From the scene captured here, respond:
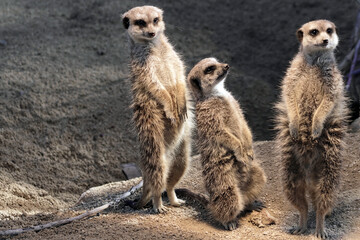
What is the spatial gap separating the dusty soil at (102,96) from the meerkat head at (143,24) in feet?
4.09

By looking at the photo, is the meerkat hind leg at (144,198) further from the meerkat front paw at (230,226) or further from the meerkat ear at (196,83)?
the meerkat ear at (196,83)

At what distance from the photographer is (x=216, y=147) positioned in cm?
358

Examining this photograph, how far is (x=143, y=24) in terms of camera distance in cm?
376

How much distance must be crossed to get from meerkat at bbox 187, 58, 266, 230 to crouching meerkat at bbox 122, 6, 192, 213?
0.81ft

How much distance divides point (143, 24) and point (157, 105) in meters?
0.58

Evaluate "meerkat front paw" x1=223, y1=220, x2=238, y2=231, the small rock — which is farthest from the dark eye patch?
the small rock

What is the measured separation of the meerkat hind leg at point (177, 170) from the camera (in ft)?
12.9

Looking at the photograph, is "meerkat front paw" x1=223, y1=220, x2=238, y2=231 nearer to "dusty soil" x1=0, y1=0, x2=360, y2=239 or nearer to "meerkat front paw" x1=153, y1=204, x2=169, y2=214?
"dusty soil" x1=0, y1=0, x2=360, y2=239

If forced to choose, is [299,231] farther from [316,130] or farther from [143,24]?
[143,24]

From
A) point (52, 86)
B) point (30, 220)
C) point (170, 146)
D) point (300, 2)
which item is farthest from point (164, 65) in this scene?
point (300, 2)

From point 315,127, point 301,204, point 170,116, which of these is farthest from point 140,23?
point 301,204

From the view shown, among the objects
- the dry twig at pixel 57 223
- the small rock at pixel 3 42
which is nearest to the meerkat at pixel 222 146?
the dry twig at pixel 57 223

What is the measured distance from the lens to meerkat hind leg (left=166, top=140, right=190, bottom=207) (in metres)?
3.92

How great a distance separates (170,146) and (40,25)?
3800 millimetres
